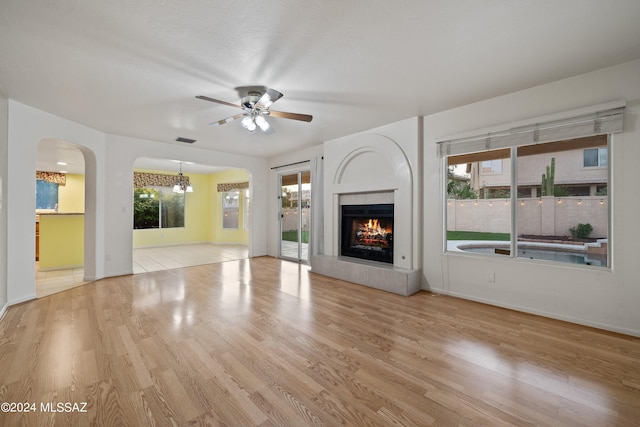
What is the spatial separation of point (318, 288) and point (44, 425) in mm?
3018

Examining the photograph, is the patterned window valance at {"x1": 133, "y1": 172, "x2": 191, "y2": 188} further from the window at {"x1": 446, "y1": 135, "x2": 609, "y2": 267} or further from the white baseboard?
the white baseboard

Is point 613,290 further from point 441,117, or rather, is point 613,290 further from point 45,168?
point 45,168

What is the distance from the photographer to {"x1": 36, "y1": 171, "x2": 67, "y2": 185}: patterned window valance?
7.72 meters

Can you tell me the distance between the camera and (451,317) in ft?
9.85

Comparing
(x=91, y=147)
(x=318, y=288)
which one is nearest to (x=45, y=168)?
(x=91, y=147)

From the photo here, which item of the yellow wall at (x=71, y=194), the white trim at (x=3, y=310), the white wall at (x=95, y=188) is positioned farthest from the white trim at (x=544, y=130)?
the yellow wall at (x=71, y=194)

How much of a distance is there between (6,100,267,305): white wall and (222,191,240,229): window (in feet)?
9.07

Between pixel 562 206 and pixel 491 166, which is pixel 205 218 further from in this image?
pixel 562 206

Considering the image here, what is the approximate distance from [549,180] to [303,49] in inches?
121

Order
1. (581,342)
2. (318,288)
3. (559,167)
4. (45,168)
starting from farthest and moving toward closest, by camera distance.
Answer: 1. (45,168)
2. (318,288)
3. (559,167)
4. (581,342)

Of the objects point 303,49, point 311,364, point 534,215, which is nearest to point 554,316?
point 534,215

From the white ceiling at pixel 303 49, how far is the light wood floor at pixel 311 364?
252cm

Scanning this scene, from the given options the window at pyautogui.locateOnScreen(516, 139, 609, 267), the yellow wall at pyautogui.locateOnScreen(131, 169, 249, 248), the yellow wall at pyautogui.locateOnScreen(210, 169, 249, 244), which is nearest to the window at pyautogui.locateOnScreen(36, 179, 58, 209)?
the yellow wall at pyautogui.locateOnScreen(131, 169, 249, 248)

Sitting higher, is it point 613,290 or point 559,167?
point 559,167
